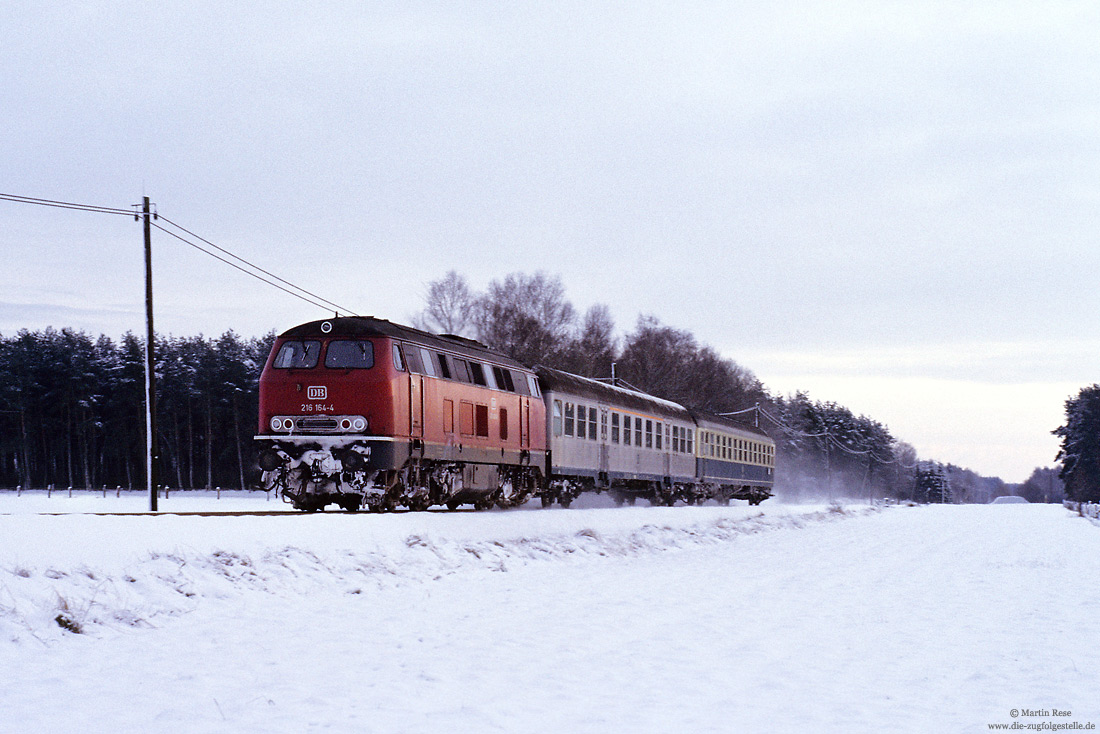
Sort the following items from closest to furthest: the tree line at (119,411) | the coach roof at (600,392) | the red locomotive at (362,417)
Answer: the red locomotive at (362,417)
the coach roof at (600,392)
the tree line at (119,411)

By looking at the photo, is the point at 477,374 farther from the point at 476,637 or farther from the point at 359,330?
the point at 476,637

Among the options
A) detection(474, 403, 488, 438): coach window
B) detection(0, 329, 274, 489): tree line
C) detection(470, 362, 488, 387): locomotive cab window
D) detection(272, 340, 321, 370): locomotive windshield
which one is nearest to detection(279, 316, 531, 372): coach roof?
detection(272, 340, 321, 370): locomotive windshield

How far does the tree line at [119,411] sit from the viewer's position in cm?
8406

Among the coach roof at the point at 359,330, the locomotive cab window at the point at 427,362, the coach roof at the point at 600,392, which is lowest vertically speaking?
the coach roof at the point at 600,392

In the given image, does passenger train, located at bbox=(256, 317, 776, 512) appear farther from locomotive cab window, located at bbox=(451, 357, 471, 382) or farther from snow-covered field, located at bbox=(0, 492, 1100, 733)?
snow-covered field, located at bbox=(0, 492, 1100, 733)

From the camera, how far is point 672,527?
24.7 m

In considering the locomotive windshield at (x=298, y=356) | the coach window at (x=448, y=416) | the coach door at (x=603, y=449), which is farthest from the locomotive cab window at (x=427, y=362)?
the coach door at (x=603, y=449)

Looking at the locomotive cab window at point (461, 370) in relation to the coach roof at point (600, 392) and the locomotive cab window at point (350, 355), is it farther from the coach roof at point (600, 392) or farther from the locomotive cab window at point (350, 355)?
the coach roof at point (600, 392)

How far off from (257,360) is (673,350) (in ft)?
124

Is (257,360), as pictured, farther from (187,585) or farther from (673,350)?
(187,585)

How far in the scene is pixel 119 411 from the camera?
86.1 metres

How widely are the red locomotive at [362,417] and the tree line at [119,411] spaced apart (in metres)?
64.1

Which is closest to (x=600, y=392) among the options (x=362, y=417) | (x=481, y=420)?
(x=481, y=420)

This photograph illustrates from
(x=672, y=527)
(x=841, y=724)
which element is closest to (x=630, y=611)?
(x=841, y=724)
